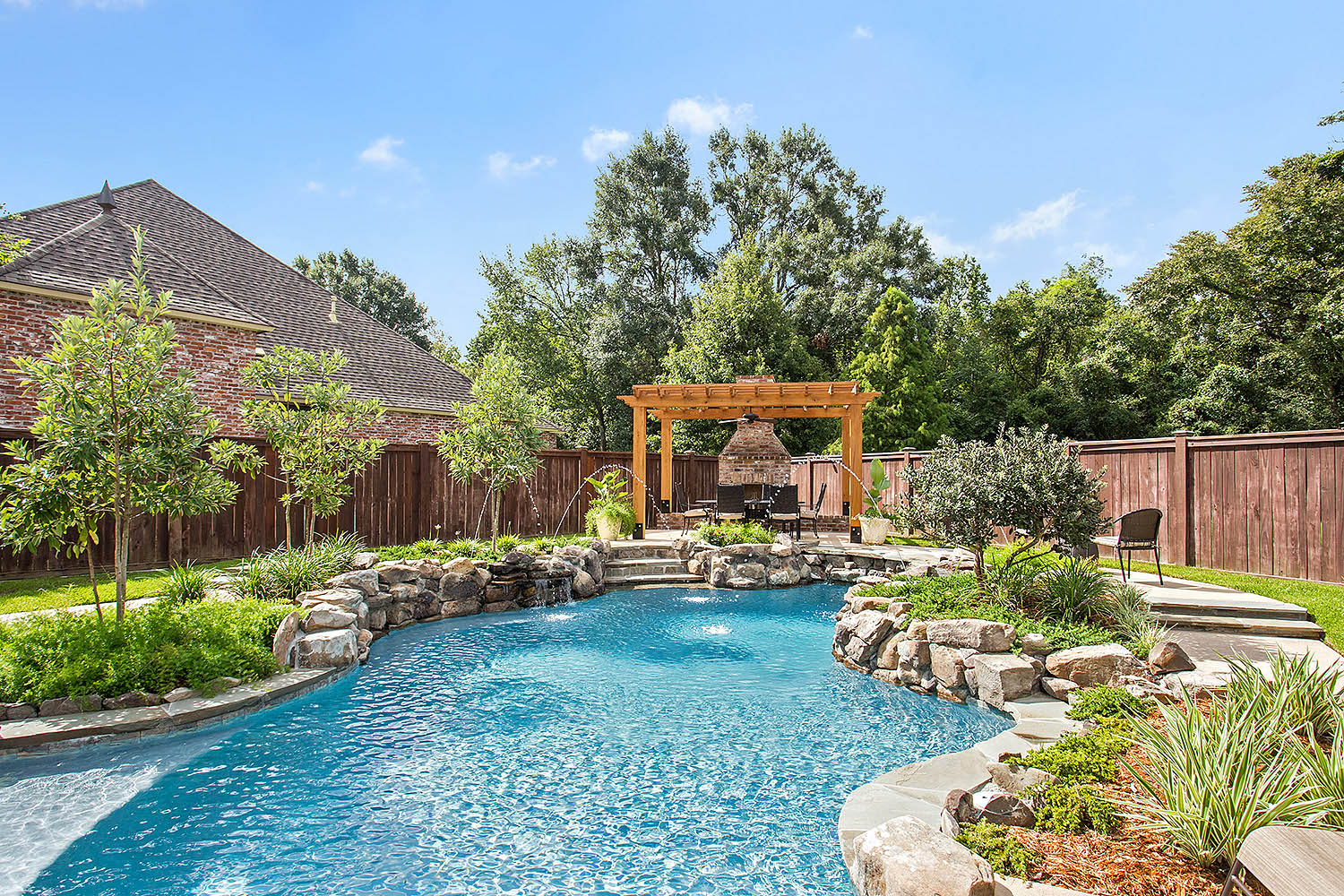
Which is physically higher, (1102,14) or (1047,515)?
(1102,14)

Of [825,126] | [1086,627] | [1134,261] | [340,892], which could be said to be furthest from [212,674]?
[1134,261]

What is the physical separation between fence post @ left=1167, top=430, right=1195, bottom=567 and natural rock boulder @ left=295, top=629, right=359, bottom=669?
33.2ft

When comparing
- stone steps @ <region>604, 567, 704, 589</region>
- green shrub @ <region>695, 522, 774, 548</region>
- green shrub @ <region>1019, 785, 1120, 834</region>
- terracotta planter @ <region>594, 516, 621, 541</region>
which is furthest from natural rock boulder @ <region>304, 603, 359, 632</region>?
green shrub @ <region>695, 522, 774, 548</region>

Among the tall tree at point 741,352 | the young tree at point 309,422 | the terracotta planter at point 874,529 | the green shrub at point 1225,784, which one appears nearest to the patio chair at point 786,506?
the terracotta planter at point 874,529

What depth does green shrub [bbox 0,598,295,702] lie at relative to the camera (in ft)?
15.5

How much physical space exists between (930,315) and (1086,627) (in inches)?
900

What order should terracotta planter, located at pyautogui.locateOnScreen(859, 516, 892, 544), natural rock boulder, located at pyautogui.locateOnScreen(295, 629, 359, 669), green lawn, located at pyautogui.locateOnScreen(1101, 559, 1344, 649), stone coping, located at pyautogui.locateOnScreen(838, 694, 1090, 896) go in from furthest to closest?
1. terracotta planter, located at pyautogui.locateOnScreen(859, 516, 892, 544)
2. green lawn, located at pyautogui.locateOnScreen(1101, 559, 1344, 649)
3. natural rock boulder, located at pyautogui.locateOnScreen(295, 629, 359, 669)
4. stone coping, located at pyautogui.locateOnScreen(838, 694, 1090, 896)

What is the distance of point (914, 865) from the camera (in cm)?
250

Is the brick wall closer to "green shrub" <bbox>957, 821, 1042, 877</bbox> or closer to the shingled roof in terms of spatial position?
the shingled roof

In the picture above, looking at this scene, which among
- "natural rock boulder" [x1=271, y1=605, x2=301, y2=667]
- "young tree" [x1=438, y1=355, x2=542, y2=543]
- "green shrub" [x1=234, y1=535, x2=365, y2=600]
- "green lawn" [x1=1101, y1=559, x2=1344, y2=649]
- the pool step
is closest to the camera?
"natural rock boulder" [x1=271, y1=605, x2=301, y2=667]

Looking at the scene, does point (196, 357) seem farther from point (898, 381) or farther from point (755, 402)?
point (898, 381)

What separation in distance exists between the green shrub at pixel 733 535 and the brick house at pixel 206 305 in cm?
574

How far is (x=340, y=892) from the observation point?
2875 millimetres

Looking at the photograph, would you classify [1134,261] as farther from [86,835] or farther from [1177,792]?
[86,835]
